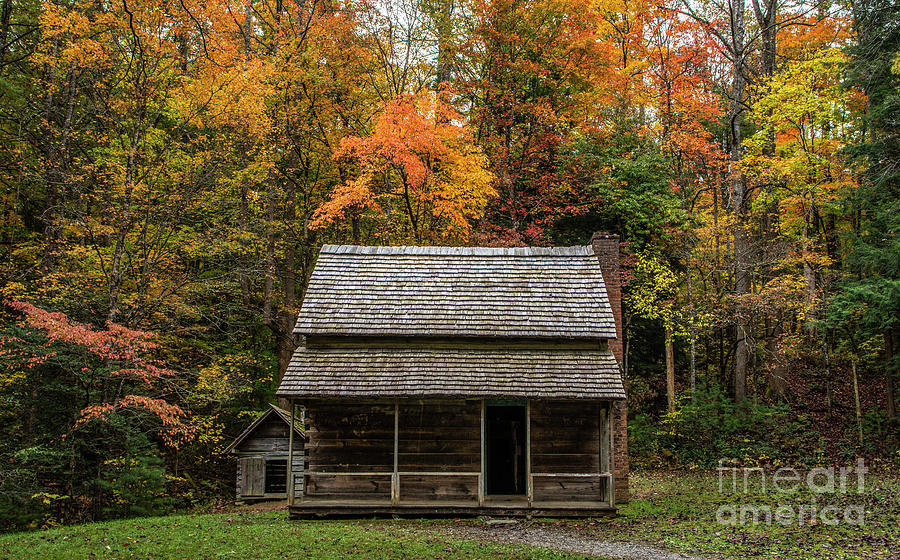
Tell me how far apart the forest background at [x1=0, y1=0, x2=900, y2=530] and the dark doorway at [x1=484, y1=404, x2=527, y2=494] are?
7.52 metres

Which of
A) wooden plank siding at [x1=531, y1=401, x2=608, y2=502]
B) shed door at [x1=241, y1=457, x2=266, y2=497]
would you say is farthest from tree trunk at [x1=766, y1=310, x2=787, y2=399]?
shed door at [x1=241, y1=457, x2=266, y2=497]

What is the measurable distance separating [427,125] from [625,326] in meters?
10.8

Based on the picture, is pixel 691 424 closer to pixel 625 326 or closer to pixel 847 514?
pixel 625 326

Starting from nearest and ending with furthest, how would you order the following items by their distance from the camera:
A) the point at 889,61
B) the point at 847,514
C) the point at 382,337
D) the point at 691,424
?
the point at 847,514, the point at 382,337, the point at 889,61, the point at 691,424

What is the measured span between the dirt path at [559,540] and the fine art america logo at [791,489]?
2.78m

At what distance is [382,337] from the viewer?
51.8 feet

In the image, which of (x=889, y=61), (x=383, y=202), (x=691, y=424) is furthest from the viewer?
(x=383, y=202)

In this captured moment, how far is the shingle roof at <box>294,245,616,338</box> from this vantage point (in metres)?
15.9

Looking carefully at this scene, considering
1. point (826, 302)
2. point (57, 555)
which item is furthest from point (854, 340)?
point (57, 555)

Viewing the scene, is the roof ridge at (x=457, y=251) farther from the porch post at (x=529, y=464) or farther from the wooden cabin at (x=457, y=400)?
the porch post at (x=529, y=464)

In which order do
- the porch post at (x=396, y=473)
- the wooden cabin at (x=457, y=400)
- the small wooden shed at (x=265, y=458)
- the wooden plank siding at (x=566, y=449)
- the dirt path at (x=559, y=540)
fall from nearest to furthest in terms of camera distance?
the dirt path at (x=559, y=540), the porch post at (x=396, y=473), the wooden cabin at (x=457, y=400), the wooden plank siding at (x=566, y=449), the small wooden shed at (x=265, y=458)

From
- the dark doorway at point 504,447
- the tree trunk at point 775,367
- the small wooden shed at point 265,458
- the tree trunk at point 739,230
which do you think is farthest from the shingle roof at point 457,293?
the tree trunk at point 775,367

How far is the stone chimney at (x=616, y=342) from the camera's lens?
52.5 ft

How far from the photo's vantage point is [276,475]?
19406mm
